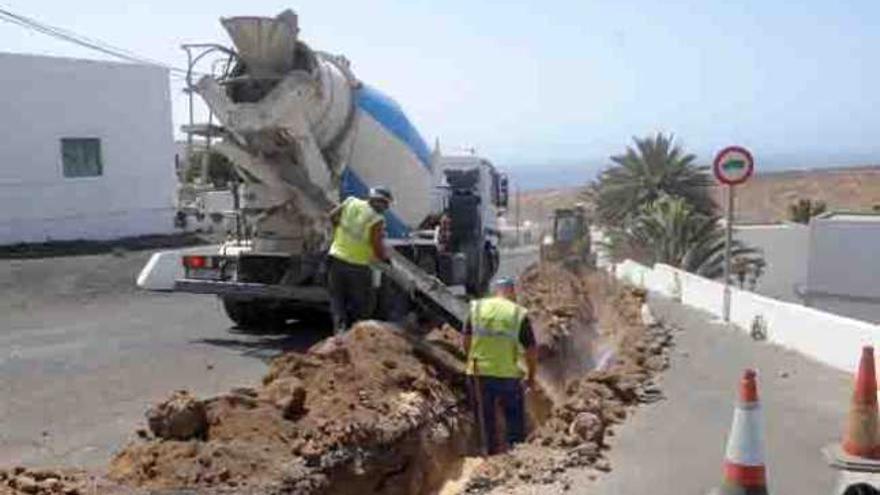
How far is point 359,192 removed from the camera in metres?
12.3

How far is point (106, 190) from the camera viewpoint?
26.2m

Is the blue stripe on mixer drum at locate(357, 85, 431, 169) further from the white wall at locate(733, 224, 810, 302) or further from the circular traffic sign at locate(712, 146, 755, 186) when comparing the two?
the white wall at locate(733, 224, 810, 302)

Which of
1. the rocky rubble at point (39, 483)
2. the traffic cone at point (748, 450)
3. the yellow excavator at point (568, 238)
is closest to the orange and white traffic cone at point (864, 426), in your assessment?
the traffic cone at point (748, 450)

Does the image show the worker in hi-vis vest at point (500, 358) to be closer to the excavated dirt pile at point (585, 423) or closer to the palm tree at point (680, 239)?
the excavated dirt pile at point (585, 423)

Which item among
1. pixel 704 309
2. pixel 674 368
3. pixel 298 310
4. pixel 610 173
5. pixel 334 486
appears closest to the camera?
pixel 334 486

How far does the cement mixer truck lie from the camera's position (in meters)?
10.9

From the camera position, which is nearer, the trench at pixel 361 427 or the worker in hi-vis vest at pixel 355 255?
the trench at pixel 361 427

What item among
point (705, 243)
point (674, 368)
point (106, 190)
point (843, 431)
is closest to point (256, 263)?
point (674, 368)

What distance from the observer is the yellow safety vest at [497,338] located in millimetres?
7871

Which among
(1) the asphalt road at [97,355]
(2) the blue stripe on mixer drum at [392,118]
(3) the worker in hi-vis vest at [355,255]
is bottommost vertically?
(1) the asphalt road at [97,355]

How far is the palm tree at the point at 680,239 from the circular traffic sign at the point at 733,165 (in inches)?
600

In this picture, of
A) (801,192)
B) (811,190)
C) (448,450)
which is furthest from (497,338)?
(811,190)

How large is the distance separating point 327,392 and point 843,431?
12.3 ft

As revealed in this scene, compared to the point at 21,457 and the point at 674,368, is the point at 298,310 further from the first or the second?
the point at 21,457
